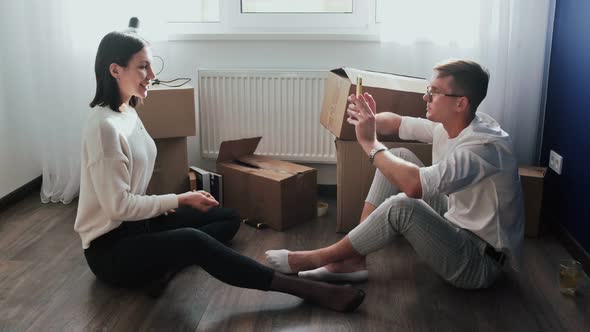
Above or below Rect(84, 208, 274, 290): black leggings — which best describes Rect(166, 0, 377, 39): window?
above

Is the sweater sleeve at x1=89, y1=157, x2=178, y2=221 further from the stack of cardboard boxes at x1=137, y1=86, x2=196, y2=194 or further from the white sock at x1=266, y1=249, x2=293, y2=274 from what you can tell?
the stack of cardboard boxes at x1=137, y1=86, x2=196, y2=194

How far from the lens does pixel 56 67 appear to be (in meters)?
3.23

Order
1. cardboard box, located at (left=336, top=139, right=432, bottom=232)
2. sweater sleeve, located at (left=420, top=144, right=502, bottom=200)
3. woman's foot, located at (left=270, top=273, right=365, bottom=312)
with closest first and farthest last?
sweater sleeve, located at (left=420, top=144, right=502, bottom=200)
woman's foot, located at (left=270, top=273, right=365, bottom=312)
cardboard box, located at (left=336, top=139, right=432, bottom=232)

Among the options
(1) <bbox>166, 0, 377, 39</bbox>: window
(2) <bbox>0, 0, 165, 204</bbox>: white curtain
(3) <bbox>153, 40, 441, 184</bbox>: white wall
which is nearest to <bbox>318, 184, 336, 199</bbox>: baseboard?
(3) <bbox>153, 40, 441, 184</bbox>: white wall

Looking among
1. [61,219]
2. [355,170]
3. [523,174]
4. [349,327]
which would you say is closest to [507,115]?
[523,174]

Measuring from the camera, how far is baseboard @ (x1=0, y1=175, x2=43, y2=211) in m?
3.16

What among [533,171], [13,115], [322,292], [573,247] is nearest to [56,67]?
[13,115]

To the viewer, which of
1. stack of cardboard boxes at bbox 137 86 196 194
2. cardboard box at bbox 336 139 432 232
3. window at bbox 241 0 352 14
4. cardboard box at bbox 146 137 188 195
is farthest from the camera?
window at bbox 241 0 352 14

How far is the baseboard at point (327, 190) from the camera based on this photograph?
136 inches

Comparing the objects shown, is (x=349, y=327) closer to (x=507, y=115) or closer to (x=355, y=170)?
(x=355, y=170)

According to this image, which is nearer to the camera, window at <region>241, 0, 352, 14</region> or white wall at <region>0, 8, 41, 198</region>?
white wall at <region>0, 8, 41, 198</region>

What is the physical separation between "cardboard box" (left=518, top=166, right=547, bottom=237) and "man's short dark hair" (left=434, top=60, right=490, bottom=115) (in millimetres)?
854

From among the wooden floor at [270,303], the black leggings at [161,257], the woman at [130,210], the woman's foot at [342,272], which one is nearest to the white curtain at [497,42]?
the wooden floor at [270,303]

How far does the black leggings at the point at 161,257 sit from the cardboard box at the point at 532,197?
53.6 inches
